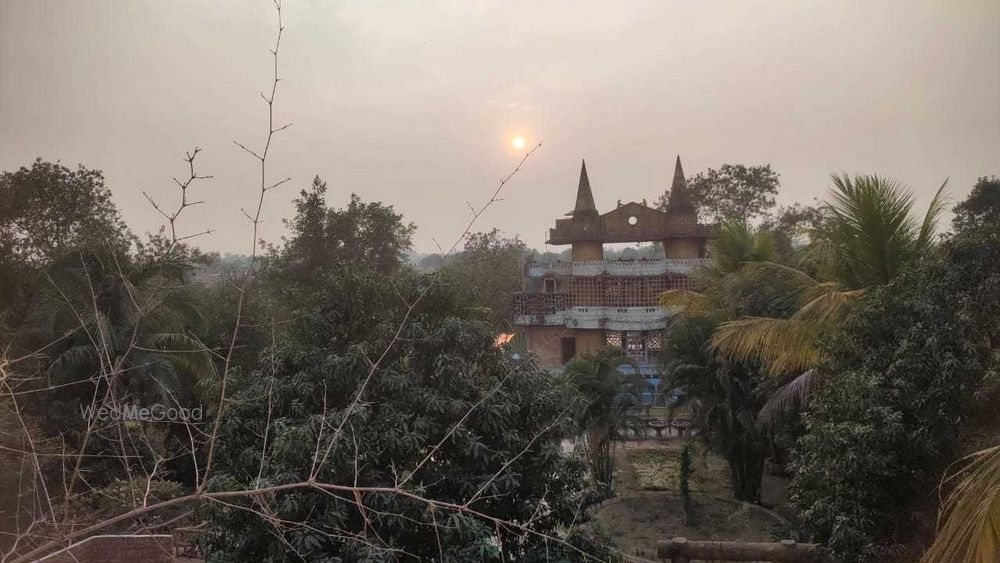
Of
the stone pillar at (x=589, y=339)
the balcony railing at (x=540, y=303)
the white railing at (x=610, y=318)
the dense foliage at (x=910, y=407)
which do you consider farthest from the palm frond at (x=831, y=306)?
the balcony railing at (x=540, y=303)

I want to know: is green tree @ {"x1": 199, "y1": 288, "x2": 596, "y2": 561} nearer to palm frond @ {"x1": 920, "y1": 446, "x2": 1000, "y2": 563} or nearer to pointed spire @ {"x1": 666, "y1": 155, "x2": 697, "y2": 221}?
palm frond @ {"x1": 920, "y1": 446, "x2": 1000, "y2": 563}

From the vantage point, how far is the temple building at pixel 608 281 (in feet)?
44.7

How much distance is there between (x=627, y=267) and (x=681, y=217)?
1.85 meters

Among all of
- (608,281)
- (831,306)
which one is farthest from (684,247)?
(831,306)

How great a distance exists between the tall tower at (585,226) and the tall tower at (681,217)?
1650 millimetres

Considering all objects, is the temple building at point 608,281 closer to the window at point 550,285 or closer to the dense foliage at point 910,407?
the window at point 550,285

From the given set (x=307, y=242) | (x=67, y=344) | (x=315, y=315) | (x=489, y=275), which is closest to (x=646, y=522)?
(x=315, y=315)

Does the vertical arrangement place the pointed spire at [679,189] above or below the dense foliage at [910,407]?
above

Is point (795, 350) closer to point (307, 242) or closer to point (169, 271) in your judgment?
point (169, 271)

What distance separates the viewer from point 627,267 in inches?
541

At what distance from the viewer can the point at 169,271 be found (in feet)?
18.8

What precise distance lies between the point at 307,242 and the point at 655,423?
7638 mm

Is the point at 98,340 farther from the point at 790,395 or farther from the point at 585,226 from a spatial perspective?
the point at 585,226

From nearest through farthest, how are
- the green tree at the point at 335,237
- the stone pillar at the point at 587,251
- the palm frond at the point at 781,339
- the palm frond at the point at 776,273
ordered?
1. the palm frond at the point at 781,339
2. the palm frond at the point at 776,273
3. the green tree at the point at 335,237
4. the stone pillar at the point at 587,251
